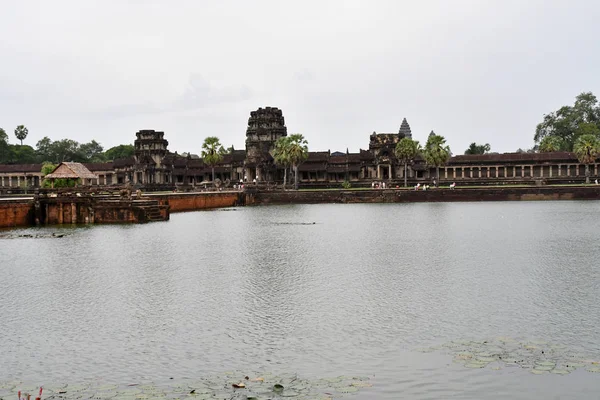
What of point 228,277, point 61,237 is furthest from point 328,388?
point 61,237

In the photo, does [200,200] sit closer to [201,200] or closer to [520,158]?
[201,200]

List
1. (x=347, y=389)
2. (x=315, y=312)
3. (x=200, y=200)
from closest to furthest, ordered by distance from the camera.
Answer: (x=347, y=389) < (x=315, y=312) < (x=200, y=200)

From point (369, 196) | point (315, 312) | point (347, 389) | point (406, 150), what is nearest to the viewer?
point (347, 389)

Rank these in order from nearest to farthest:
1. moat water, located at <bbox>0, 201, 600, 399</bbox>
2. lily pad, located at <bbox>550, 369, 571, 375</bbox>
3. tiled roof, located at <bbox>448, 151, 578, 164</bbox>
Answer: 1. lily pad, located at <bbox>550, 369, 571, 375</bbox>
2. moat water, located at <bbox>0, 201, 600, 399</bbox>
3. tiled roof, located at <bbox>448, 151, 578, 164</bbox>

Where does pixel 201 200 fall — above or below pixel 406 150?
below

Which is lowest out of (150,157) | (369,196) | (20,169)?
(369,196)

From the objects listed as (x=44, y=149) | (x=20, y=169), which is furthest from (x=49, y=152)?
(x=20, y=169)

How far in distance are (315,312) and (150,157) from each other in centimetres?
9570

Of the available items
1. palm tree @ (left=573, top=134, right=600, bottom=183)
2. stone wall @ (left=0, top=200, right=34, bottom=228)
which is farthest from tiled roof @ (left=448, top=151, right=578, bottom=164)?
stone wall @ (left=0, top=200, right=34, bottom=228)

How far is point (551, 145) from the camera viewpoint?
111688 mm

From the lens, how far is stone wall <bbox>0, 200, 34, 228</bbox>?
4550 cm

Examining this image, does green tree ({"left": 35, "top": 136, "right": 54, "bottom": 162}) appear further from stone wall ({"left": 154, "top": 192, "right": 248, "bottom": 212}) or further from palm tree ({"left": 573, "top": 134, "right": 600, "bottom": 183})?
palm tree ({"left": 573, "top": 134, "right": 600, "bottom": 183})

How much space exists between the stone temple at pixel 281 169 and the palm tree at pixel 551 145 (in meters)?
13.2

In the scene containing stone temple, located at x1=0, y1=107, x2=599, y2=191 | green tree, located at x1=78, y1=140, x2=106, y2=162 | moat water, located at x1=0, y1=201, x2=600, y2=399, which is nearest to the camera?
moat water, located at x1=0, y1=201, x2=600, y2=399
